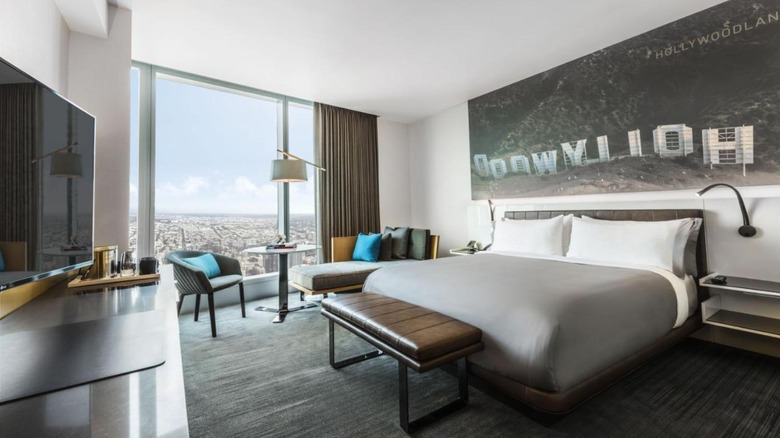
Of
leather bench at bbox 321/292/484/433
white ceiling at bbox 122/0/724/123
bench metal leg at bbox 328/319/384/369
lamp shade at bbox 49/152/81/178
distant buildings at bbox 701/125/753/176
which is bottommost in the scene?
bench metal leg at bbox 328/319/384/369

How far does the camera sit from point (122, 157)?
8.61 feet

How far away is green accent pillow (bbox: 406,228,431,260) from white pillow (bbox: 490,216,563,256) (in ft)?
3.29

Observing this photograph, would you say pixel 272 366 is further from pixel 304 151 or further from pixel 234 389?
pixel 304 151

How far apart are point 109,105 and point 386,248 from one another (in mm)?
3185

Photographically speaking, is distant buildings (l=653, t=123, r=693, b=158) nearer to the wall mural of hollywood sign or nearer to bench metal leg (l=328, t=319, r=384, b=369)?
the wall mural of hollywood sign

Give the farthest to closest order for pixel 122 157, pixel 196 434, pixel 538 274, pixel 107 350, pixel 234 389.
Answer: pixel 122 157, pixel 538 274, pixel 234 389, pixel 196 434, pixel 107 350

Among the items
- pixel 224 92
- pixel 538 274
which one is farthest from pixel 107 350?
pixel 224 92

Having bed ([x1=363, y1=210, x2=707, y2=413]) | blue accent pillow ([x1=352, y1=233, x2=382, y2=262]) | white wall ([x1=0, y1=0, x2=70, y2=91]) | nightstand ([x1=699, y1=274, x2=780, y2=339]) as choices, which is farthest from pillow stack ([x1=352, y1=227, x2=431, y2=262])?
white wall ([x1=0, y1=0, x2=70, y2=91])

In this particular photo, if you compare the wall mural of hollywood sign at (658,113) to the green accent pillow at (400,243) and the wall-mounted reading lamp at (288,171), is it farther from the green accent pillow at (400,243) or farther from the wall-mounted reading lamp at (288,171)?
the wall-mounted reading lamp at (288,171)

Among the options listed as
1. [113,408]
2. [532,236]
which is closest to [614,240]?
[532,236]

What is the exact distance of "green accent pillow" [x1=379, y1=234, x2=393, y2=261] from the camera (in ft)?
14.5

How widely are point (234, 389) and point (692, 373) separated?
3007 mm

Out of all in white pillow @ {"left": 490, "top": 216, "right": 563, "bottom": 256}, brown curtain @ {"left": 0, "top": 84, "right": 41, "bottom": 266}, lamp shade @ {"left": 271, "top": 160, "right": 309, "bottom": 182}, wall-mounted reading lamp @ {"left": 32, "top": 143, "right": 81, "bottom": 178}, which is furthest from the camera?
lamp shade @ {"left": 271, "top": 160, "right": 309, "bottom": 182}

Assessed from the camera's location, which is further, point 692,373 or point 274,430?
Answer: point 692,373
